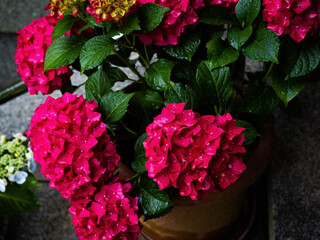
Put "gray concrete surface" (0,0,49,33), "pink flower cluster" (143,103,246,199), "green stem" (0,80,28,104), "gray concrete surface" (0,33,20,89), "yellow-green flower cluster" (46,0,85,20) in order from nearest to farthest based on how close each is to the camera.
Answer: "pink flower cluster" (143,103,246,199)
"yellow-green flower cluster" (46,0,85,20)
"green stem" (0,80,28,104)
"gray concrete surface" (0,0,49,33)
"gray concrete surface" (0,33,20,89)

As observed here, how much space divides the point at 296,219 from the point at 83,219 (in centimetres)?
75

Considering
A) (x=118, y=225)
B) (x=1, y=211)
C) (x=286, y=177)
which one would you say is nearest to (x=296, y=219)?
(x=286, y=177)

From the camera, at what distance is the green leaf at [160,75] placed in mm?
965

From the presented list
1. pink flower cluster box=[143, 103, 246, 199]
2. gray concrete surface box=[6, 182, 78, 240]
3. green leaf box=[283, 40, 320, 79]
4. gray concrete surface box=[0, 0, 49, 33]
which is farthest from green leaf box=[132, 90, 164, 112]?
gray concrete surface box=[0, 0, 49, 33]

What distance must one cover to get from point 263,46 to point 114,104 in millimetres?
361

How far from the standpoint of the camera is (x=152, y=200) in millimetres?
884

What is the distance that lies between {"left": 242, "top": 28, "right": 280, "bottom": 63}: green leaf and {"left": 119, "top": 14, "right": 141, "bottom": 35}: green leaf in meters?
0.26

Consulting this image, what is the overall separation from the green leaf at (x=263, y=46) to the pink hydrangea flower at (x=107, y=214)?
16.4 inches

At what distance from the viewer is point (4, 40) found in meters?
2.40

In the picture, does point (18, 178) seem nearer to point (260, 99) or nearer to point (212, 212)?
point (212, 212)

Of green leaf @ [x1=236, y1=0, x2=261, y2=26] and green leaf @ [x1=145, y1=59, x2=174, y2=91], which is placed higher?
green leaf @ [x1=236, y1=0, x2=261, y2=26]

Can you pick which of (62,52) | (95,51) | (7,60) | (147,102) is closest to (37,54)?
(62,52)

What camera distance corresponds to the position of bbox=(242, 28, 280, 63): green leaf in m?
0.87

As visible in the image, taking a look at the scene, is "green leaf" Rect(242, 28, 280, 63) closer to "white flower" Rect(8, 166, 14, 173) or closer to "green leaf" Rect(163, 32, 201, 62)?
"green leaf" Rect(163, 32, 201, 62)
